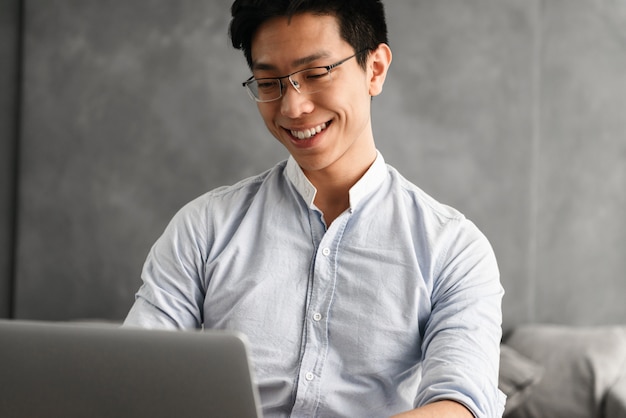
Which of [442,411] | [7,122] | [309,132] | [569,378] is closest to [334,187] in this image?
[309,132]

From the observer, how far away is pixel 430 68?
10.4 feet

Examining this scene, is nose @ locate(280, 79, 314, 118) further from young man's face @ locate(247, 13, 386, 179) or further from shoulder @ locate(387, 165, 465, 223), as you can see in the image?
shoulder @ locate(387, 165, 465, 223)

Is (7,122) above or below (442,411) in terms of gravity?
above

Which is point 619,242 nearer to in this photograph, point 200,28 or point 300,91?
point 200,28

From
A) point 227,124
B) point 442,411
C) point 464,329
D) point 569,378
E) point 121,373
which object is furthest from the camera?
point 227,124

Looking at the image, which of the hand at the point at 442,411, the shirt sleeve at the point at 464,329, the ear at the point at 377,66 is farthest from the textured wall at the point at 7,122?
the hand at the point at 442,411

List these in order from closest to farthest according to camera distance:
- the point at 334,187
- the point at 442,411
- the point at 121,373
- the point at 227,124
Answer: the point at 121,373 → the point at 442,411 → the point at 334,187 → the point at 227,124

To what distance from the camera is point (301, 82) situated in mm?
1506

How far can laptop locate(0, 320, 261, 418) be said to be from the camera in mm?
863

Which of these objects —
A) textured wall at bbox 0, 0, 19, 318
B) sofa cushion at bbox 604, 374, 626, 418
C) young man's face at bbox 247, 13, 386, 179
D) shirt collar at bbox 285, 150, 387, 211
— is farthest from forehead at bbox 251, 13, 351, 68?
textured wall at bbox 0, 0, 19, 318

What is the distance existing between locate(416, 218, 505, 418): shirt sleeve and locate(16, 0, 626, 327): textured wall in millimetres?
1654

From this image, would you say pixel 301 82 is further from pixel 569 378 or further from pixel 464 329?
pixel 569 378

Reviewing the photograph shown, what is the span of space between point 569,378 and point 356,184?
5.08ft

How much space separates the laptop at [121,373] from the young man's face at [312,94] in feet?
2.33
